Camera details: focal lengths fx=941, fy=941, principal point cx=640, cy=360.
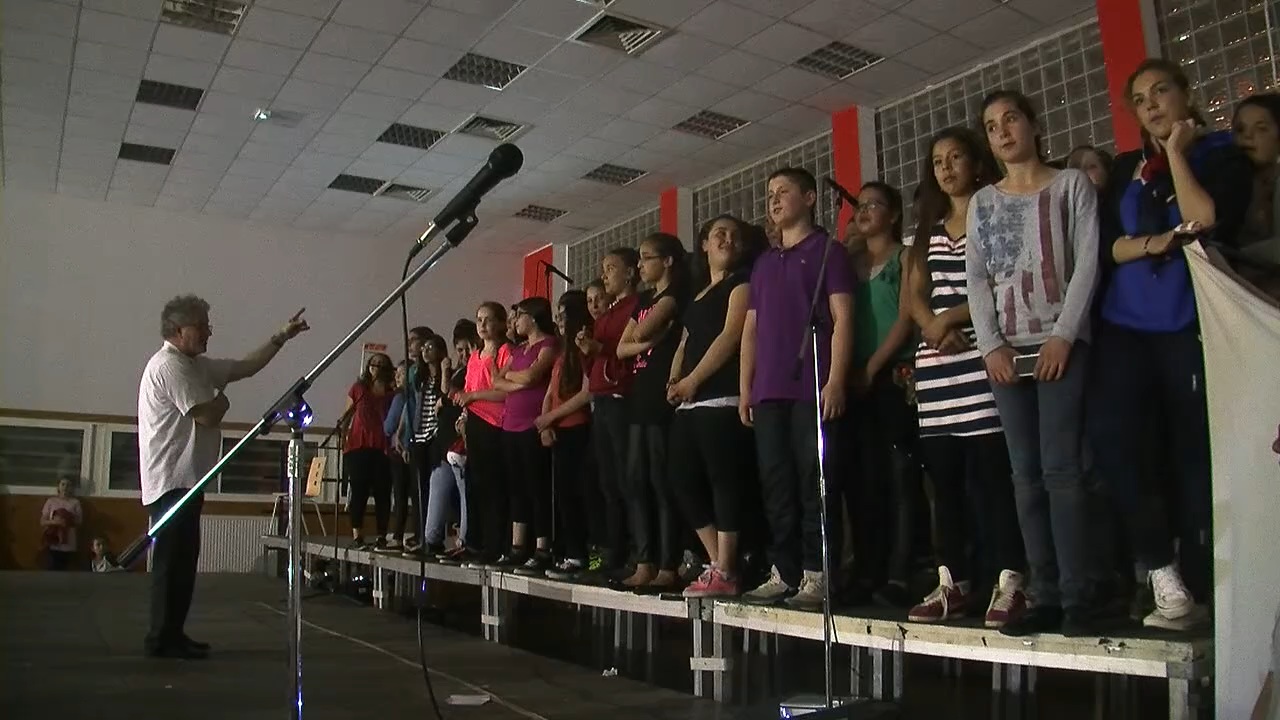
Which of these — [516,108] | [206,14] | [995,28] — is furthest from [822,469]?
[516,108]

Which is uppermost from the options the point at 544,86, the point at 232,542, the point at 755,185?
the point at 544,86

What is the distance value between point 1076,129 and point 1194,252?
4188mm

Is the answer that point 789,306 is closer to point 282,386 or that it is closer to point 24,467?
point 282,386

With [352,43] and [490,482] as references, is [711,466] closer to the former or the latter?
[490,482]

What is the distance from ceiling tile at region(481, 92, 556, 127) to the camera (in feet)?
23.5

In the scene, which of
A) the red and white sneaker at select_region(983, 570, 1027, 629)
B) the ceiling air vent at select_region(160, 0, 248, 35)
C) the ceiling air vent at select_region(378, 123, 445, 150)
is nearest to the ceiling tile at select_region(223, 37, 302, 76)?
the ceiling air vent at select_region(160, 0, 248, 35)

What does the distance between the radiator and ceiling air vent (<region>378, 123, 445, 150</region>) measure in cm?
404

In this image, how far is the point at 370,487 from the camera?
5695 millimetres

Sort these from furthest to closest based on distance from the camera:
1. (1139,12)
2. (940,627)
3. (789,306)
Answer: (1139,12), (789,306), (940,627)

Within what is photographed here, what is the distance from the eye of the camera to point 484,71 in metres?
6.74

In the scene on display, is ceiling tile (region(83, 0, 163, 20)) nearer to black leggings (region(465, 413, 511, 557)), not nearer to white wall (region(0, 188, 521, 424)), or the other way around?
black leggings (region(465, 413, 511, 557))

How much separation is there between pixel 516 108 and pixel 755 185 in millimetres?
2292

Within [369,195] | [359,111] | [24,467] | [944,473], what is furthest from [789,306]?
[24,467]

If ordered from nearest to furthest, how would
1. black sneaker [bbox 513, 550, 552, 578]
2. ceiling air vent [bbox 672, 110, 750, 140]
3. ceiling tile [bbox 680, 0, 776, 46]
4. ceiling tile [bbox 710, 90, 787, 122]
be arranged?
black sneaker [bbox 513, 550, 552, 578]
ceiling tile [bbox 680, 0, 776, 46]
ceiling tile [bbox 710, 90, 787, 122]
ceiling air vent [bbox 672, 110, 750, 140]
